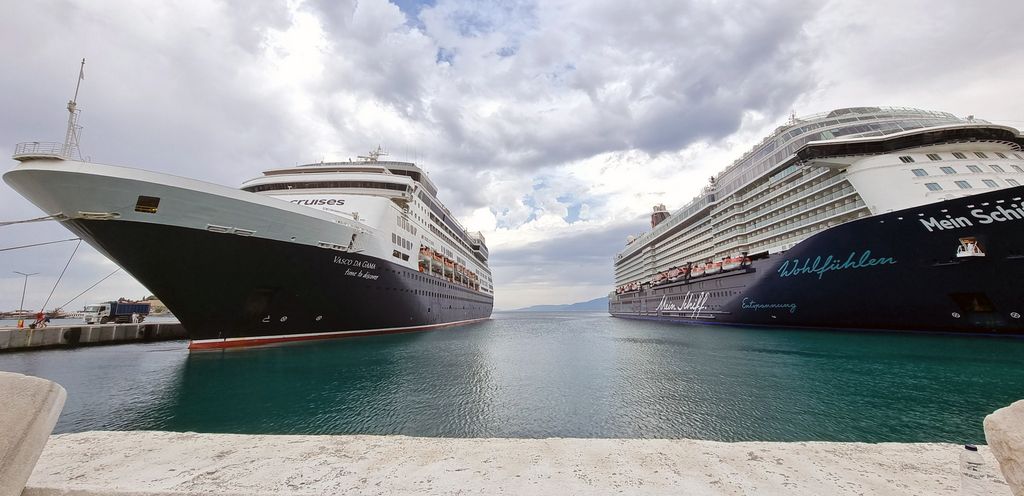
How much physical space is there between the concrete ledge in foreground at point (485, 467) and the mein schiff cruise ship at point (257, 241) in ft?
45.4

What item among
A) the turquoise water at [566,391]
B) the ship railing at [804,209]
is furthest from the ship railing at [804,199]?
the turquoise water at [566,391]

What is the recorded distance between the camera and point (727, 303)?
1371 inches

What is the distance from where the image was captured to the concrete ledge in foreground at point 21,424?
246cm

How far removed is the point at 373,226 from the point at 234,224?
8704mm

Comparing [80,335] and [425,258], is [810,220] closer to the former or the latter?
[425,258]

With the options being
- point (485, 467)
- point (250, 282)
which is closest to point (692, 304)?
point (250, 282)

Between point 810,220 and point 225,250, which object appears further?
point 810,220

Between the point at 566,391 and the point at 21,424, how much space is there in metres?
10.8

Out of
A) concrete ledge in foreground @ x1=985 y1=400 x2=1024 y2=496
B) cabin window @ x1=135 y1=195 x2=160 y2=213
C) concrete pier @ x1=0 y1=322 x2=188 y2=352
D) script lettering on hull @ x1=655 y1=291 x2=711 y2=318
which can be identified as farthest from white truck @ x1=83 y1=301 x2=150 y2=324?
script lettering on hull @ x1=655 y1=291 x2=711 y2=318

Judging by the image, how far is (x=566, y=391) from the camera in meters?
11.4

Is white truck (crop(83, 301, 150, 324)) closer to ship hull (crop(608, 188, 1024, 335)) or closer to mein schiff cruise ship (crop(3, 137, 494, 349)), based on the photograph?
mein schiff cruise ship (crop(3, 137, 494, 349))

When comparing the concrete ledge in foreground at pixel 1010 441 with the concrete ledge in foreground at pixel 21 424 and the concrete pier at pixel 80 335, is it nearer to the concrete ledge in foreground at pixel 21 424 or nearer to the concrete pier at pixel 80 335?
the concrete ledge in foreground at pixel 21 424

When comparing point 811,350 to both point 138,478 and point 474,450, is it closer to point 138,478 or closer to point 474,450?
point 474,450

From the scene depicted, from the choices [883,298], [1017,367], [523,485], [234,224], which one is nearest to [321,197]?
[234,224]
